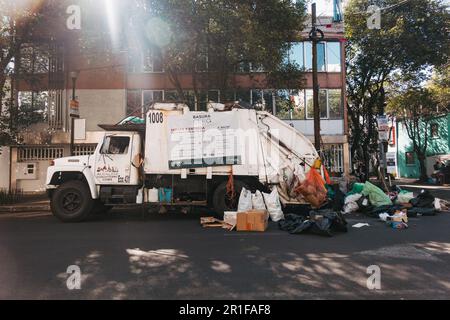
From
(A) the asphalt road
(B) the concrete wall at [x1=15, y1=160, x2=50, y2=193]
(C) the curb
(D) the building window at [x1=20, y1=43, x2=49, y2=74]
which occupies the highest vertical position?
(D) the building window at [x1=20, y1=43, x2=49, y2=74]

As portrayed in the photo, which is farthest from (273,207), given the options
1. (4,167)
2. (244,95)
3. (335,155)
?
(4,167)

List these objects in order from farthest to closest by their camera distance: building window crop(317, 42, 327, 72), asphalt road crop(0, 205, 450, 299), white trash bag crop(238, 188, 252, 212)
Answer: building window crop(317, 42, 327, 72) → white trash bag crop(238, 188, 252, 212) → asphalt road crop(0, 205, 450, 299)

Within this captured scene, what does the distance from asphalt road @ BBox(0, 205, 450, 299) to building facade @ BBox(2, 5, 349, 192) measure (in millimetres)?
11061

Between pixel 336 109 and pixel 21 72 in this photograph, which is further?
pixel 336 109

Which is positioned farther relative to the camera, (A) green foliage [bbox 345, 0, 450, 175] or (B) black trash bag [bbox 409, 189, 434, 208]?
(A) green foliage [bbox 345, 0, 450, 175]

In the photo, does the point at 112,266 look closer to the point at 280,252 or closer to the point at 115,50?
the point at 280,252

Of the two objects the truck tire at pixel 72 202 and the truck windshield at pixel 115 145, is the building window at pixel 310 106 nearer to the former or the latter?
the truck windshield at pixel 115 145

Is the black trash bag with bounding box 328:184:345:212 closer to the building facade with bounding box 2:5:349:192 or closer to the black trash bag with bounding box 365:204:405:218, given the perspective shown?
the black trash bag with bounding box 365:204:405:218

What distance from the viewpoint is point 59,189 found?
10328 millimetres

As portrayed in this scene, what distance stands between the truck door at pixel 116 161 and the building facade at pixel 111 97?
7810 mm

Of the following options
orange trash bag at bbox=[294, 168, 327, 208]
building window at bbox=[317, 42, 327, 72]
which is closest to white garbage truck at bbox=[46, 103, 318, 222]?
orange trash bag at bbox=[294, 168, 327, 208]

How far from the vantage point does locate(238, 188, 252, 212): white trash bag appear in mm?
9555
